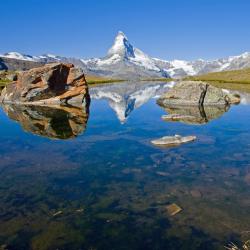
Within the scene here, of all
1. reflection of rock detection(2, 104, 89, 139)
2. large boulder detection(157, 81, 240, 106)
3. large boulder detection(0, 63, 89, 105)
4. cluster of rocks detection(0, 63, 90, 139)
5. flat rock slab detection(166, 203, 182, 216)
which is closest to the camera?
flat rock slab detection(166, 203, 182, 216)

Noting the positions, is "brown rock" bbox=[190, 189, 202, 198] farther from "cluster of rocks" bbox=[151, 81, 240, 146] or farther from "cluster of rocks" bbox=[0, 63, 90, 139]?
"cluster of rocks" bbox=[0, 63, 90, 139]

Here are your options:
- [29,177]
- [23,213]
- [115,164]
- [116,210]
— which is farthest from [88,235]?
[115,164]

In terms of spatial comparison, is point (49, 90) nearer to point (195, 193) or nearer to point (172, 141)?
point (172, 141)

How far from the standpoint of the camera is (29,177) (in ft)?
85.6

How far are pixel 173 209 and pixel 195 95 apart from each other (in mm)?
54366

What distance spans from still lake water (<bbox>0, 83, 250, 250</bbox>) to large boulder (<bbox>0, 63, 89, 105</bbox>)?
3238cm

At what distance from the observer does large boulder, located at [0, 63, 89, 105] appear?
2896 inches

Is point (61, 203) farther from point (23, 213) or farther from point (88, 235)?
point (88, 235)

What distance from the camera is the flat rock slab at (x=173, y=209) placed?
64.2ft

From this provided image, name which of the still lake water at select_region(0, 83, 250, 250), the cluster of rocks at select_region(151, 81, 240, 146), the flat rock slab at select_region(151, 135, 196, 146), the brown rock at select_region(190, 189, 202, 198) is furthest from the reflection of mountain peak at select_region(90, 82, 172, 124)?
the brown rock at select_region(190, 189, 202, 198)

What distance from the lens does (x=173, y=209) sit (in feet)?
65.7

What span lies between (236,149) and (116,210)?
55.1ft

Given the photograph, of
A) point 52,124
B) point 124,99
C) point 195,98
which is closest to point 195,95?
point 195,98

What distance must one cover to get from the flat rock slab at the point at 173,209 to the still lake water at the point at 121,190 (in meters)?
0.23
